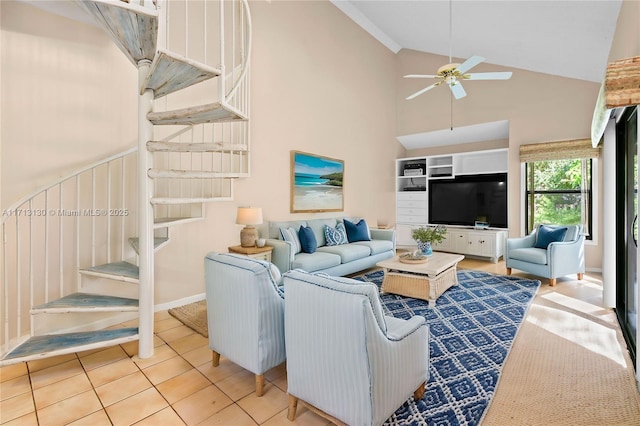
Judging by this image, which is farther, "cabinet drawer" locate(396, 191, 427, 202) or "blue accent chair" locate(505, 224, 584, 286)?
"cabinet drawer" locate(396, 191, 427, 202)

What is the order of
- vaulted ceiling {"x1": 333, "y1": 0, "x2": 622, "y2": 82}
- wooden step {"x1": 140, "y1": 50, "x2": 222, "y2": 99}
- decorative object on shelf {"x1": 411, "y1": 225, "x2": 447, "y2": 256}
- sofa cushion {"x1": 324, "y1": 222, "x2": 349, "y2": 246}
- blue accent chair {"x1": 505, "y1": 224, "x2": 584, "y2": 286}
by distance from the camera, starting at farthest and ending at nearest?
sofa cushion {"x1": 324, "y1": 222, "x2": 349, "y2": 246}
blue accent chair {"x1": 505, "y1": 224, "x2": 584, "y2": 286}
decorative object on shelf {"x1": 411, "y1": 225, "x2": 447, "y2": 256}
vaulted ceiling {"x1": 333, "y1": 0, "x2": 622, "y2": 82}
wooden step {"x1": 140, "y1": 50, "x2": 222, "y2": 99}

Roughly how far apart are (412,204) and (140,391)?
241 inches

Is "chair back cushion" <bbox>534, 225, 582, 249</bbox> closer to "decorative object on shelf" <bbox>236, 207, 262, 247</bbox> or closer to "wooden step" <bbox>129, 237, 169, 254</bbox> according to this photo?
"decorative object on shelf" <bbox>236, 207, 262, 247</bbox>

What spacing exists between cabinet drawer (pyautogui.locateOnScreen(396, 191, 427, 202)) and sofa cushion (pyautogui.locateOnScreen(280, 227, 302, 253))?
3.64 m

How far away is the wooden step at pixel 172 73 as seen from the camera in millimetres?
2031

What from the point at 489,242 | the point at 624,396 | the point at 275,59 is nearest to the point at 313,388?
the point at 624,396

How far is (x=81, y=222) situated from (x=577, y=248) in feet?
19.3

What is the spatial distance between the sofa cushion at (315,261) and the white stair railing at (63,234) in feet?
5.77

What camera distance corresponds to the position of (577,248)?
14.1 feet

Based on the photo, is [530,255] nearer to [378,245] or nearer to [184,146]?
[378,245]

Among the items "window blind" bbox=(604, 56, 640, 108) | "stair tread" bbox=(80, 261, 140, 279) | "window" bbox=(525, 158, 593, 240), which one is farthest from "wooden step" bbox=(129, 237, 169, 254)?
"window" bbox=(525, 158, 593, 240)

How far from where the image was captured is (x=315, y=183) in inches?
207

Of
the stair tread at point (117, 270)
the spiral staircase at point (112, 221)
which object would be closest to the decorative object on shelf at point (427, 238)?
the spiral staircase at point (112, 221)

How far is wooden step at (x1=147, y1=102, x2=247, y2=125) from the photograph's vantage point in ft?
7.48
